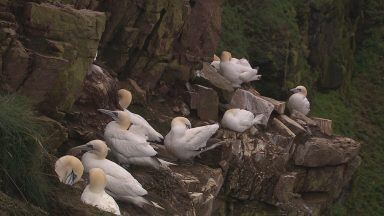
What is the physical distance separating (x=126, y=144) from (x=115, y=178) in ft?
5.20

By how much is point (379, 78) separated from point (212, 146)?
19.9 metres

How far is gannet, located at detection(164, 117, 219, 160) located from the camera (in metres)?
13.4

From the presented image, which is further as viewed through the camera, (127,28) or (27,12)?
(127,28)

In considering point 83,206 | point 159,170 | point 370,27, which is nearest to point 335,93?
point 370,27

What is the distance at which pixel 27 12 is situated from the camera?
10.7 meters

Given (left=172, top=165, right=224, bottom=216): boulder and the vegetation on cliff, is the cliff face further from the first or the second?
(left=172, top=165, right=224, bottom=216): boulder

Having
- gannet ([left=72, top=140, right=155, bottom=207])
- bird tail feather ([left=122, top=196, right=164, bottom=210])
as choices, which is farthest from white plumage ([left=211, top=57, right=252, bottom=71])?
gannet ([left=72, top=140, right=155, bottom=207])

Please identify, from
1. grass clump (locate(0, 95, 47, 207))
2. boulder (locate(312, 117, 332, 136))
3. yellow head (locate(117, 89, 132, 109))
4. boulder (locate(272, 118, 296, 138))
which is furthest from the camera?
boulder (locate(312, 117, 332, 136))

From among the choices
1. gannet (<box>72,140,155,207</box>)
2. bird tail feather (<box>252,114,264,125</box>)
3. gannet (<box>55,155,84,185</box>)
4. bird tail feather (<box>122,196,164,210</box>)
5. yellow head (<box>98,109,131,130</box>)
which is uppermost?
yellow head (<box>98,109,131,130</box>)

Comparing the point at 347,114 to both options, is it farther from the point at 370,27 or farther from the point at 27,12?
A: the point at 27,12

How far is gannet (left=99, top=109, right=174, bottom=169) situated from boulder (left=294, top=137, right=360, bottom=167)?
340 inches

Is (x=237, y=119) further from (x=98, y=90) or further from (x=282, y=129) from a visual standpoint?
(x=98, y=90)

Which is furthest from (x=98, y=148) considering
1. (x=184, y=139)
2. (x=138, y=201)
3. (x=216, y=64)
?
(x=216, y=64)

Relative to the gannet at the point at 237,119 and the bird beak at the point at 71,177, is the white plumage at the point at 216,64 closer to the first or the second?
the gannet at the point at 237,119
